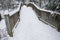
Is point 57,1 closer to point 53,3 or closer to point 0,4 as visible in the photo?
point 53,3

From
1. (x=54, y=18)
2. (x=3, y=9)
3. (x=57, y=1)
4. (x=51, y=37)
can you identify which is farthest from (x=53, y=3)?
(x=3, y=9)

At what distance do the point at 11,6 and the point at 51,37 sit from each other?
18.1 meters

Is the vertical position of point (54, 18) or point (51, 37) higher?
point (54, 18)

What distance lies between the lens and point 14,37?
203 inches

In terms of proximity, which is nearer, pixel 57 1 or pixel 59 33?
→ pixel 59 33

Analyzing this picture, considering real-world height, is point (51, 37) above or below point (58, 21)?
below

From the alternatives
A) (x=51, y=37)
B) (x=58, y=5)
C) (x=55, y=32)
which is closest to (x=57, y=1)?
(x=58, y=5)

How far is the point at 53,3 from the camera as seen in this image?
7.79 meters

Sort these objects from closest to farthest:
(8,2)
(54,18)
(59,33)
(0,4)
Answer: (59,33)
(54,18)
(0,4)
(8,2)

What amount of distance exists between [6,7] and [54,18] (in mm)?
16352

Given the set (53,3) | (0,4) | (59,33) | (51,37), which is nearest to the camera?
(51,37)

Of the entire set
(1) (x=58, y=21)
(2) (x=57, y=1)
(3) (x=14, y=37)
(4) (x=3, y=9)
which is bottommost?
(4) (x=3, y=9)

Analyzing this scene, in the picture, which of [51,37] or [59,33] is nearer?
[51,37]

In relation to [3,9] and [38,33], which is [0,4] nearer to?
[3,9]
